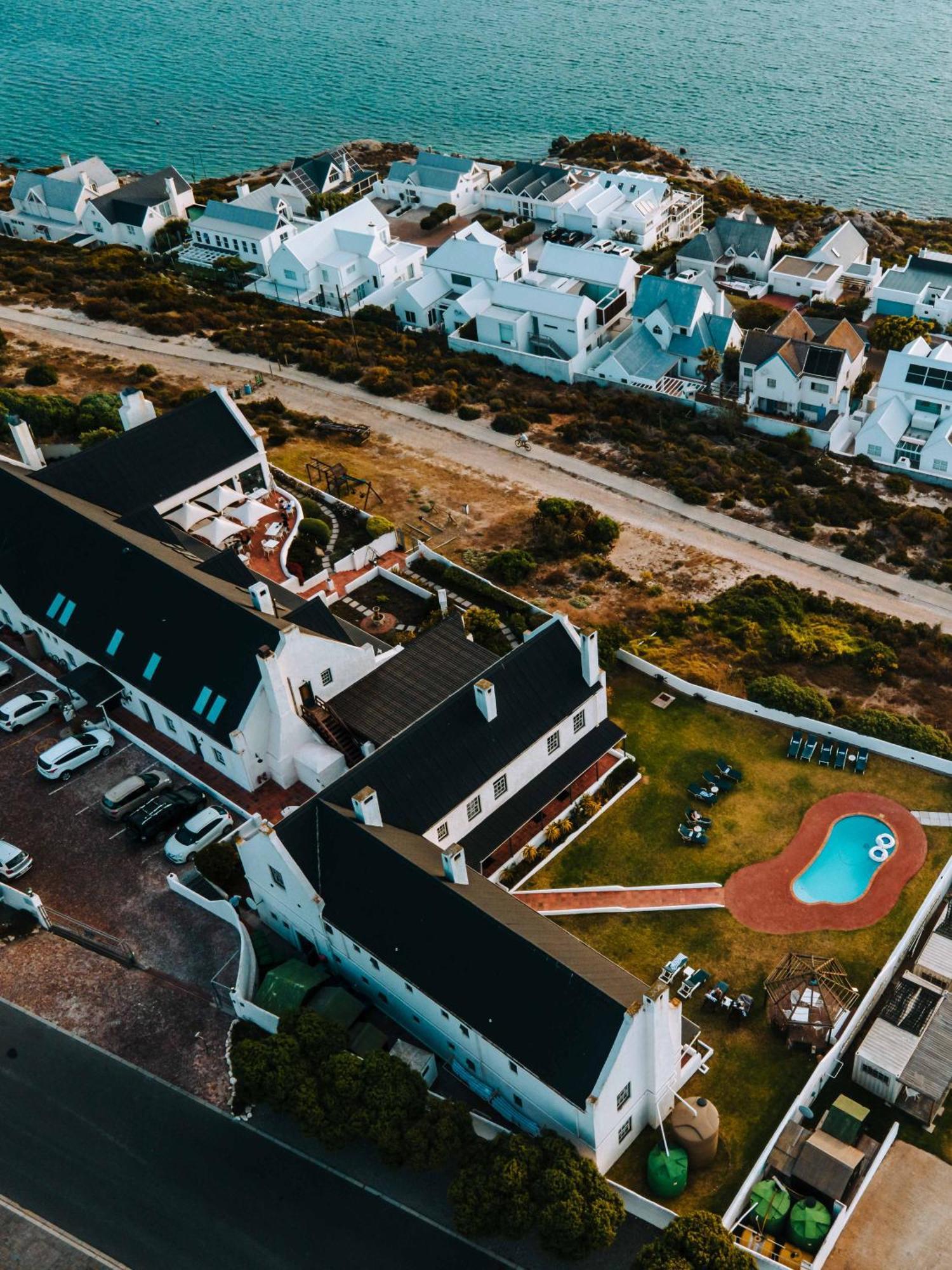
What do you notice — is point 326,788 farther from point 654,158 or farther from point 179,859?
point 654,158

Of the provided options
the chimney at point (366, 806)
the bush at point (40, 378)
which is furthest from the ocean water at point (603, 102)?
the chimney at point (366, 806)

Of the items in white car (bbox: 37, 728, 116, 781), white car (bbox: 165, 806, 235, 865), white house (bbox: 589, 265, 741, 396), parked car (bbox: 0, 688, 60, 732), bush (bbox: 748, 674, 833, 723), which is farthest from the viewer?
white house (bbox: 589, 265, 741, 396)

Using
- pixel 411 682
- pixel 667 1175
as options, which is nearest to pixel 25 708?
pixel 411 682

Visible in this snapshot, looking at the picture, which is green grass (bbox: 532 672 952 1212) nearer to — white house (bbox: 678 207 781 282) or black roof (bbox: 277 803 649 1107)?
black roof (bbox: 277 803 649 1107)

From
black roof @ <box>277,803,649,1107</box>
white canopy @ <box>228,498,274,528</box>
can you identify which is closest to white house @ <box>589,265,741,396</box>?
white canopy @ <box>228,498,274,528</box>

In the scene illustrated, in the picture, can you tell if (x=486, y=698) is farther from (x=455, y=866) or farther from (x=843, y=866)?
(x=843, y=866)
